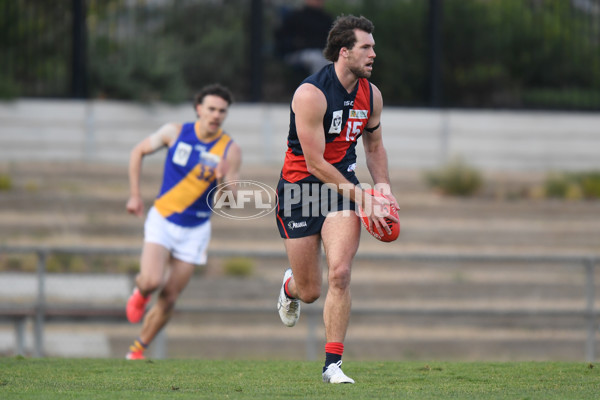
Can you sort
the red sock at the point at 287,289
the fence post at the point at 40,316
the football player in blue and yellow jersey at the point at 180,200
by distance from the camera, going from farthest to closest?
the fence post at the point at 40,316 → the football player in blue and yellow jersey at the point at 180,200 → the red sock at the point at 287,289

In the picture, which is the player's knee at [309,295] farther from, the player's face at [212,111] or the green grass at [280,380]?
the player's face at [212,111]

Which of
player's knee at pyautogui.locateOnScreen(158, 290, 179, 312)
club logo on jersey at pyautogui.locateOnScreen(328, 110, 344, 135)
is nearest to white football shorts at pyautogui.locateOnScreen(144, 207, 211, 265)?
player's knee at pyautogui.locateOnScreen(158, 290, 179, 312)

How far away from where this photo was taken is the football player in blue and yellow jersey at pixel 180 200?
7.66 meters

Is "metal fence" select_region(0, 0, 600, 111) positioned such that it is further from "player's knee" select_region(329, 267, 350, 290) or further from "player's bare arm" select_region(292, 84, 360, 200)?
"player's knee" select_region(329, 267, 350, 290)

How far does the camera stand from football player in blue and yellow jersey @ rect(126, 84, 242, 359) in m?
7.66

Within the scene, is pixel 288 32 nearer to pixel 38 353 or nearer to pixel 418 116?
pixel 418 116

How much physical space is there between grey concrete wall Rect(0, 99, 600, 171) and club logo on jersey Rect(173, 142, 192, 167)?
305 inches

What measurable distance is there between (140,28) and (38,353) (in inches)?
311

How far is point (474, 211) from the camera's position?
14461 mm

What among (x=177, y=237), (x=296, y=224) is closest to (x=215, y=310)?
(x=177, y=237)

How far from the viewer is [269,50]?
1609 cm

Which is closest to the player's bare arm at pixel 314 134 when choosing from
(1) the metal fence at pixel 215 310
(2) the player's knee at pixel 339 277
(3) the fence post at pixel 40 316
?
(2) the player's knee at pixel 339 277

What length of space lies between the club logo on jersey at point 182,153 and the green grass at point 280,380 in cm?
174

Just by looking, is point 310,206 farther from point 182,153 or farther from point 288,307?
point 182,153
